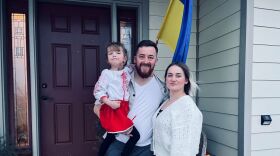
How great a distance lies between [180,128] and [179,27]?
1.05m

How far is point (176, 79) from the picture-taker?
1508 millimetres

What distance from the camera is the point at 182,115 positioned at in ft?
4.51

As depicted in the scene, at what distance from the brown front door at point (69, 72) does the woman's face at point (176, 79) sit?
1468mm

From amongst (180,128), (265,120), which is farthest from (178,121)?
(265,120)

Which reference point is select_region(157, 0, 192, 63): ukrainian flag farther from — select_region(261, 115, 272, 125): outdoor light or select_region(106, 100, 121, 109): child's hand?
select_region(261, 115, 272, 125): outdoor light

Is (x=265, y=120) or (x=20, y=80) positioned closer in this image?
(x=265, y=120)

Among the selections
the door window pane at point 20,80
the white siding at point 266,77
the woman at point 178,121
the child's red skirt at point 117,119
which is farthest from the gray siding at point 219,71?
the door window pane at point 20,80

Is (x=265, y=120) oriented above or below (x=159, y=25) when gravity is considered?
below

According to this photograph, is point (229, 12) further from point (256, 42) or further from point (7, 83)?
point (7, 83)

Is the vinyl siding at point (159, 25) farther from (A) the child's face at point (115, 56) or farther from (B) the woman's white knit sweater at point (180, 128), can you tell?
(B) the woman's white knit sweater at point (180, 128)

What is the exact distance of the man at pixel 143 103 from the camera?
1674 mm

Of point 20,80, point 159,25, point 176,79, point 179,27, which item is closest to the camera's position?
point 176,79

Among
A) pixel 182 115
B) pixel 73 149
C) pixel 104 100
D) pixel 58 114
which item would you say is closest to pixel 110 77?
pixel 104 100

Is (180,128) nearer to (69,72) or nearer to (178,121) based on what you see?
(178,121)
